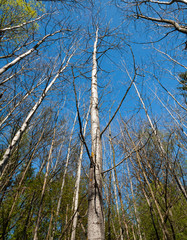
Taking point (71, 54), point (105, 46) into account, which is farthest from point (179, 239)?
point (71, 54)

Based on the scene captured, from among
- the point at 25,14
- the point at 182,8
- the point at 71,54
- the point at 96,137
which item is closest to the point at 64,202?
the point at 71,54

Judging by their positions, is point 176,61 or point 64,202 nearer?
point 176,61

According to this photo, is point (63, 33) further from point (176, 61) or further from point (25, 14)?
point (176, 61)

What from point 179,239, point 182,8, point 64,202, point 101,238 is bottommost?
point 101,238

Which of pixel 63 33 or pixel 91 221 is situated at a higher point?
pixel 63 33

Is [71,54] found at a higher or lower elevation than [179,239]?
higher

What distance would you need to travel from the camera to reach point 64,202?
749 centimetres

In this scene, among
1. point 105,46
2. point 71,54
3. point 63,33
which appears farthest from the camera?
point 71,54

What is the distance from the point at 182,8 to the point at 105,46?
2.03 meters

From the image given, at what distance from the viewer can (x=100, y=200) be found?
0.89m

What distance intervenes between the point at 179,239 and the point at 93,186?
233 inches

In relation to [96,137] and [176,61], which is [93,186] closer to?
[96,137]

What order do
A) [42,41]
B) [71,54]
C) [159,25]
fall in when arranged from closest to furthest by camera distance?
1. [159,25]
2. [42,41]
3. [71,54]

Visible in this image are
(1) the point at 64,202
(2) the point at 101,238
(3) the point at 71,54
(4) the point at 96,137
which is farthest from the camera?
(1) the point at 64,202
